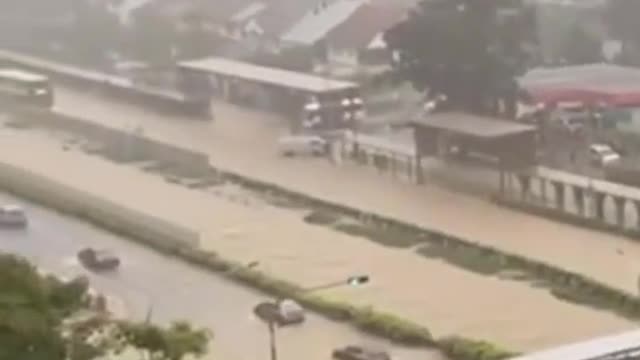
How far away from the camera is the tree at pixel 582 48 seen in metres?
7.90

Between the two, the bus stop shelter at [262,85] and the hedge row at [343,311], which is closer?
the hedge row at [343,311]

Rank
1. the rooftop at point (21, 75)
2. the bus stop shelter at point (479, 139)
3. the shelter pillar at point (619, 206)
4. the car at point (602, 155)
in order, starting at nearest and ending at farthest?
the shelter pillar at point (619, 206)
the bus stop shelter at point (479, 139)
the car at point (602, 155)
the rooftop at point (21, 75)

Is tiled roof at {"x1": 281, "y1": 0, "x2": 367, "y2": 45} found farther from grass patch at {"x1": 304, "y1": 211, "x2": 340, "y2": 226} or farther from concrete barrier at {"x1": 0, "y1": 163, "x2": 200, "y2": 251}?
grass patch at {"x1": 304, "y1": 211, "x2": 340, "y2": 226}

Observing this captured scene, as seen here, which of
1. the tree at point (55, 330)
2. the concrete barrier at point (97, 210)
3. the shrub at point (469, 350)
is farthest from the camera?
the concrete barrier at point (97, 210)

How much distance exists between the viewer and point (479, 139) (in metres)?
6.06

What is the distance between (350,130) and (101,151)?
1151 millimetres

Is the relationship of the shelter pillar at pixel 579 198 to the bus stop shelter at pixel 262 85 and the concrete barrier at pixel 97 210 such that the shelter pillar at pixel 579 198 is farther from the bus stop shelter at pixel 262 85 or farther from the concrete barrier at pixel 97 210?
the bus stop shelter at pixel 262 85

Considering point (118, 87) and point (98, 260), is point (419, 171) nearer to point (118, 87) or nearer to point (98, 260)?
point (98, 260)

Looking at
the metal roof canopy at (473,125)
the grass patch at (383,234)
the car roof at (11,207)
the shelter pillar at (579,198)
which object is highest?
the metal roof canopy at (473,125)

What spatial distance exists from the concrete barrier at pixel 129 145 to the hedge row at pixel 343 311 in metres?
1.12

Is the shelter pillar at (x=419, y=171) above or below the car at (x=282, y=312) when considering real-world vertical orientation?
below

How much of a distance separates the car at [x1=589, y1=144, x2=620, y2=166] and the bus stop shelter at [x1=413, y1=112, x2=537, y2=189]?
0.26m

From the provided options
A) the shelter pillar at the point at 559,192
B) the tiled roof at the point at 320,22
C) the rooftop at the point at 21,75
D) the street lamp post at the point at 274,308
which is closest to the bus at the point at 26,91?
the rooftop at the point at 21,75

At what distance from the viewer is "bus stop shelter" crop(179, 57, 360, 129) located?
23.9ft
